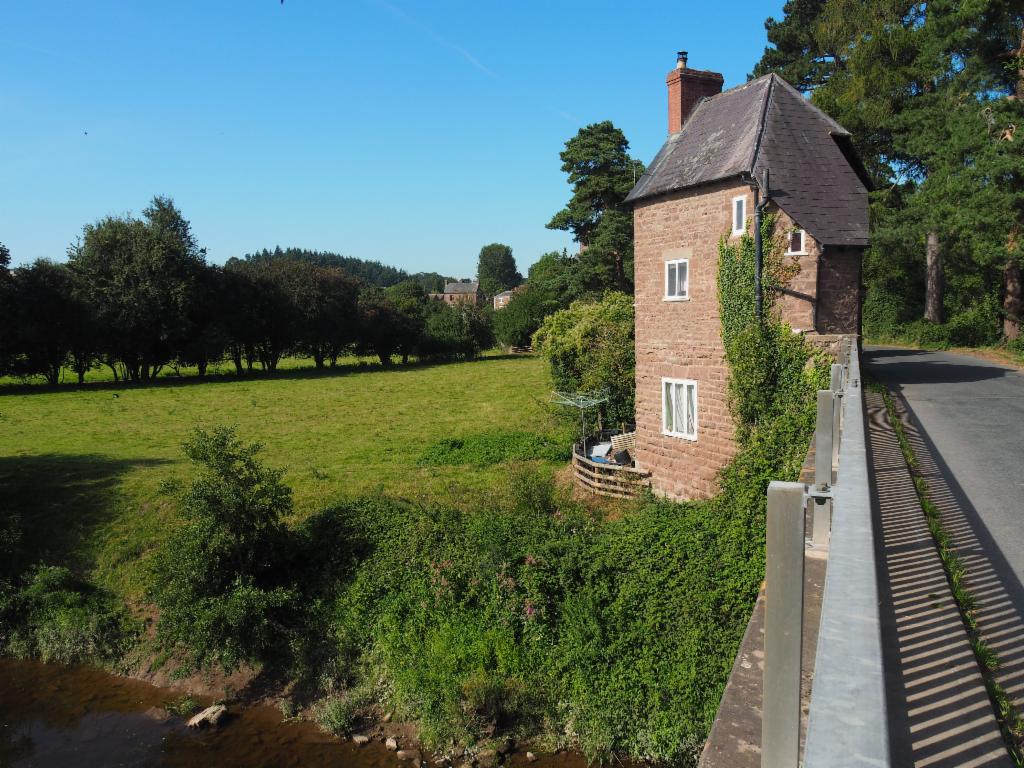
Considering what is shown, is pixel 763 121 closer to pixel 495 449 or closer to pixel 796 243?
pixel 796 243

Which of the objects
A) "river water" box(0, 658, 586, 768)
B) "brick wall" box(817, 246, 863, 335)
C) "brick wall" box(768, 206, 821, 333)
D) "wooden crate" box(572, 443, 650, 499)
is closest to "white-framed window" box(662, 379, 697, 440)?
"wooden crate" box(572, 443, 650, 499)

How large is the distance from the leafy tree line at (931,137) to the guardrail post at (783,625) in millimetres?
30675

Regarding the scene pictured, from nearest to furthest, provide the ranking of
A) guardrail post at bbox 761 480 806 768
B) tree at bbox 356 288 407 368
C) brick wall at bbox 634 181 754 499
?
guardrail post at bbox 761 480 806 768 < brick wall at bbox 634 181 754 499 < tree at bbox 356 288 407 368

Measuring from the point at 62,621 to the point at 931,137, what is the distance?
38479mm

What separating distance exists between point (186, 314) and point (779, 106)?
46954mm

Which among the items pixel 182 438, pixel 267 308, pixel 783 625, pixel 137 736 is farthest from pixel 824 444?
pixel 267 308

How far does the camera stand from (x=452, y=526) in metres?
16.9

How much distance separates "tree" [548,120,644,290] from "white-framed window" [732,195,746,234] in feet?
107

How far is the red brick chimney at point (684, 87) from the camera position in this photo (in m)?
20.8

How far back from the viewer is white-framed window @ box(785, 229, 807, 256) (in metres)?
15.9

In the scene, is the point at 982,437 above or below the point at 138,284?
below

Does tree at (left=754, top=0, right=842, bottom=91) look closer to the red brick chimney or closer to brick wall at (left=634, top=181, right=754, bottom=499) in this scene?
the red brick chimney

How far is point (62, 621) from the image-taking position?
17.2 m

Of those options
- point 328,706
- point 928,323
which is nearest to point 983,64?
point 928,323
